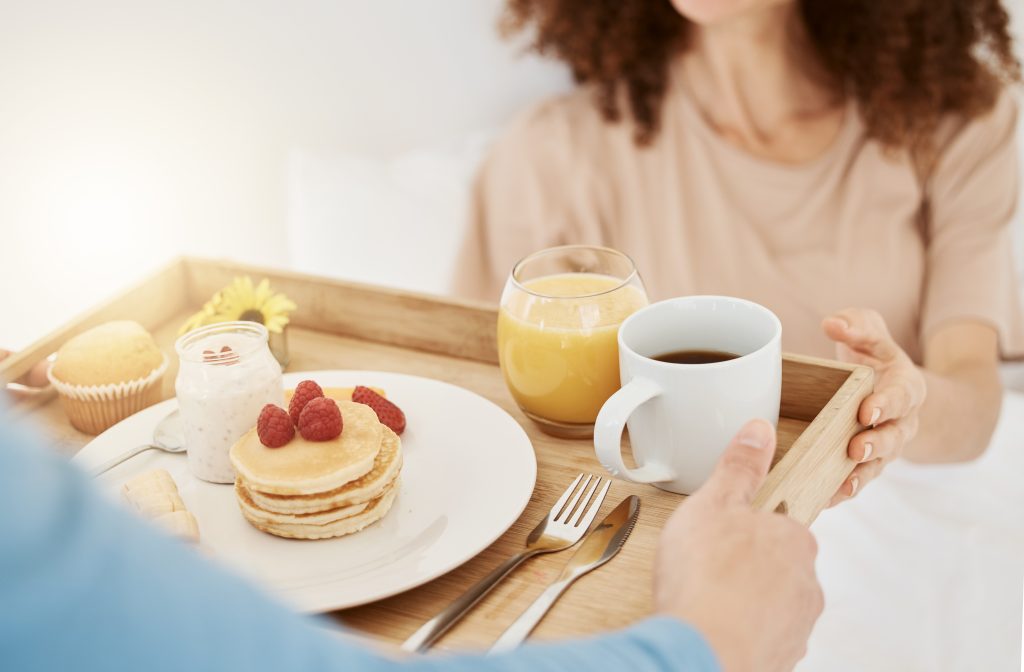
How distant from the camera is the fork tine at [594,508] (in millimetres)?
859

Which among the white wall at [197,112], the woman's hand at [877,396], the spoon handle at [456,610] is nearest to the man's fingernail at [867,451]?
the woman's hand at [877,396]

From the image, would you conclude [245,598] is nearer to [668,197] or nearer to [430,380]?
[430,380]

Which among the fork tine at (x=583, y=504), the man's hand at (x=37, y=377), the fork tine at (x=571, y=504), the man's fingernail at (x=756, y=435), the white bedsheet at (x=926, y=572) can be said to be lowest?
the white bedsheet at (x=926, y=572)

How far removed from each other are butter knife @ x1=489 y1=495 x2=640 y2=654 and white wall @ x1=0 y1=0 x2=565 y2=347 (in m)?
1.50

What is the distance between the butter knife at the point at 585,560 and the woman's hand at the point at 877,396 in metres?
0.29

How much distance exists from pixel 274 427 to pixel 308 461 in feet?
0.15

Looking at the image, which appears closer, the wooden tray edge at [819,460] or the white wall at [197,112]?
the wooden tray edge at [819,460]

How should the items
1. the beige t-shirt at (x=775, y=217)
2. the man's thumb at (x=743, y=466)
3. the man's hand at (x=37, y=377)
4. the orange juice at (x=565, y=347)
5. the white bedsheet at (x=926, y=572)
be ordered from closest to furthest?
the man's thumb at (x=743, y=466) → the orange juice at (x=565, y=347) → the man's hand at (x=37, y=377) → the white bedsheet at (x=926, y=572) → the beige t-shirt at (x=775, y=217)

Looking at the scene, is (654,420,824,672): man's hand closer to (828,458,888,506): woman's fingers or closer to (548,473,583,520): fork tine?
(548,473,583,520): fork tine

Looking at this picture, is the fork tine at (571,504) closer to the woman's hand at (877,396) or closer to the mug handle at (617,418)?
the mug handle at (617,418)

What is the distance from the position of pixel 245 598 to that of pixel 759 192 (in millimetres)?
1538

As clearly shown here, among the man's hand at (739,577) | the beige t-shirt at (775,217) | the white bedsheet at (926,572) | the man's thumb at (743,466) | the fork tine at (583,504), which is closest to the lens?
the man's hand at (739,577)

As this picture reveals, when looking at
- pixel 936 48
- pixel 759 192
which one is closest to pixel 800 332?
pixel 759 192

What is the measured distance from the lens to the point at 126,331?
1118mm
